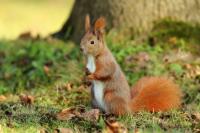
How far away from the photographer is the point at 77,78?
7.72 metres

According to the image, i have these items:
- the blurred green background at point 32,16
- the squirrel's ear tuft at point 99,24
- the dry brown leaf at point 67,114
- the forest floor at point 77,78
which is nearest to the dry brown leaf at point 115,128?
the forest floor at point 77,78

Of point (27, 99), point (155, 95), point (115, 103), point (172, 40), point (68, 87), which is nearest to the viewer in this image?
point (115, 103)

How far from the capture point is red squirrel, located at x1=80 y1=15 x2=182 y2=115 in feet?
19.6

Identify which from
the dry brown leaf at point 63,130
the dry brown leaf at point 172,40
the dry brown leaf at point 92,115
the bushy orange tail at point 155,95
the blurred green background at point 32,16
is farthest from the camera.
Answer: the blurred green background at point 32,16

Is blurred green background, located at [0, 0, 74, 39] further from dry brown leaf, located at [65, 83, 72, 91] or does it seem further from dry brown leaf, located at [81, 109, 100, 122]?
dry brown leaf, located at [81, 109, 100, 122]

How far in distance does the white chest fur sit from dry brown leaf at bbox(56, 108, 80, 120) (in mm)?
223

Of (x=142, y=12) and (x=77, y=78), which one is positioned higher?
(x=142, y=12)

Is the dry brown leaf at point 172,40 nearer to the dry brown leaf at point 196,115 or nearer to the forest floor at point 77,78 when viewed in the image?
the forest floor at point 77,78

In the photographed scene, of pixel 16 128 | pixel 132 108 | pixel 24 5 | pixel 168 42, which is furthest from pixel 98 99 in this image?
pixel 24 5

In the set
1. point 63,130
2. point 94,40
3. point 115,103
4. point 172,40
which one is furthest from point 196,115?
point 172,40

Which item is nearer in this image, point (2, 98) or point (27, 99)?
point (27, 99)

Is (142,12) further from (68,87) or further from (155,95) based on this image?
(155,95)

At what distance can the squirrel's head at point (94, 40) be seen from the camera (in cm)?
594

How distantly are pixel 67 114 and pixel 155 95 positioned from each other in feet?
2.78
